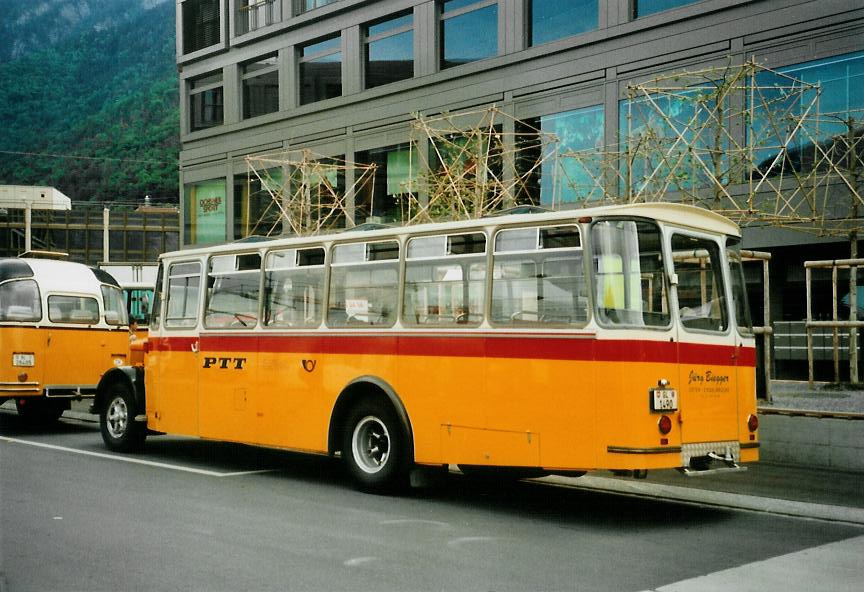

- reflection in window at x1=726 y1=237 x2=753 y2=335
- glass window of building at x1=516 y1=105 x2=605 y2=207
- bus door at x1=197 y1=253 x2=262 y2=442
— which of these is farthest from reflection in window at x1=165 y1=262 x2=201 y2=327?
glass window of building at x1=516 y1=105 x2=605 y2=207

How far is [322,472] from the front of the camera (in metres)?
12.2

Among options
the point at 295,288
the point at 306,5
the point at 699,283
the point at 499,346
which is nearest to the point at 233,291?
the point at 295,288

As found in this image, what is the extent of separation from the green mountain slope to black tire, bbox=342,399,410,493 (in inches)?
269

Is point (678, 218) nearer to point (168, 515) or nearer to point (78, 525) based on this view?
point (168, 515)

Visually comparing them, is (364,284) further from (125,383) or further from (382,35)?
(382,35)

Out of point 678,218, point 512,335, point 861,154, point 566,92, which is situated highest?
point 566,92

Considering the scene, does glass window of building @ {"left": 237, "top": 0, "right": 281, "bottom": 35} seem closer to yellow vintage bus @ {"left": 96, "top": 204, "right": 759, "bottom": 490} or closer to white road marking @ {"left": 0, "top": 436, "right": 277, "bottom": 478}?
white road marking @ {"left": 0, "top": 436, "right": 277, "bottom": 478}

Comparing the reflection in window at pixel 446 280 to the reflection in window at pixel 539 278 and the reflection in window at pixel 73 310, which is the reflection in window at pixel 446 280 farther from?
the reflection in window at pixel 73 310

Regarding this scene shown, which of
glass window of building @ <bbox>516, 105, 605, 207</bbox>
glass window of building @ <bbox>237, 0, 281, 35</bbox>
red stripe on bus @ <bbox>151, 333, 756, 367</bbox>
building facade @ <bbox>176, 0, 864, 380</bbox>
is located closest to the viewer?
red stripe on bus @ <bbox>151, 333, 756, 367</bbox>

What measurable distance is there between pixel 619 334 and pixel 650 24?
15.3 metres

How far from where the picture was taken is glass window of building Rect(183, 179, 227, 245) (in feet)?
117

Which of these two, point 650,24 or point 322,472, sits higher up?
point 650,24

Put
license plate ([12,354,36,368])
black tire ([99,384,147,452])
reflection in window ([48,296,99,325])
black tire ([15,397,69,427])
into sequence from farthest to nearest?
1. black tire ([15,397,69,427])
2. reflection in window ([48,296,99,325])
3. license plate ([12,354,36,368])
4. black tire ([99,384,147,452])

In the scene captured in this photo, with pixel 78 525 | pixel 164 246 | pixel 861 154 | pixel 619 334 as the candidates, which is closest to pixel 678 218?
pixel 619 334
